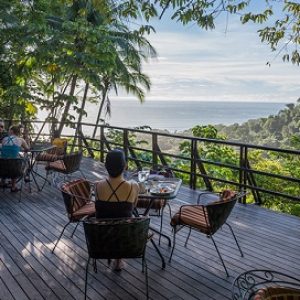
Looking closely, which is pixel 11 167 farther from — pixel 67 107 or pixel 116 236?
pixel 67 107

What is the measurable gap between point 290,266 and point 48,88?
9.31 metres

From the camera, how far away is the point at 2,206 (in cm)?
525

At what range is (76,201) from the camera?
380 centimetres

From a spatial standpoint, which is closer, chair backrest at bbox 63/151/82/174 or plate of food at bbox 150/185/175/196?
plate of food at bbox 150/185/175/196

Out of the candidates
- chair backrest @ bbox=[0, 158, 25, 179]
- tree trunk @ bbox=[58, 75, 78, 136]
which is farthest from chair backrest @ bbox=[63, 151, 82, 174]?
tree trunk @ bbox=[58, 75, 78, 136]

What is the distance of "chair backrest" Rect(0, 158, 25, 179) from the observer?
5208 millimetres

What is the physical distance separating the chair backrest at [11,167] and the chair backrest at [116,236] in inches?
117

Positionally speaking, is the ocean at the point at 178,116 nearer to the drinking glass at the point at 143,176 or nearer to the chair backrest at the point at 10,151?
the chair backrest at the point at 10,151

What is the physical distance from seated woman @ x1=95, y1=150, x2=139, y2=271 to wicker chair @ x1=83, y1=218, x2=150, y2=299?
0.29 m

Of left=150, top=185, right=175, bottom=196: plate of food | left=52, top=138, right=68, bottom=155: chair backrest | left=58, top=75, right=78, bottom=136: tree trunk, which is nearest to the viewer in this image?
left=150, top=185, right=175, bottom=196: plate of food

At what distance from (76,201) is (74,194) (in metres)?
0.11

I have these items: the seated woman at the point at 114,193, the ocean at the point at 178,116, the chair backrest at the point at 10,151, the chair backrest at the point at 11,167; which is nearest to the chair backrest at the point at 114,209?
the seated woman at the point at 114,193

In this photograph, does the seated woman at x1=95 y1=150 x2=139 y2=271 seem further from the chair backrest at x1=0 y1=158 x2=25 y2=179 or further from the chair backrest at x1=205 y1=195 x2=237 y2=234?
the chair backrest at x1=0 y1=158 x2=25 y2=179

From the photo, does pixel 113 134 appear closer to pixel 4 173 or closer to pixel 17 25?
pixel 17 25
